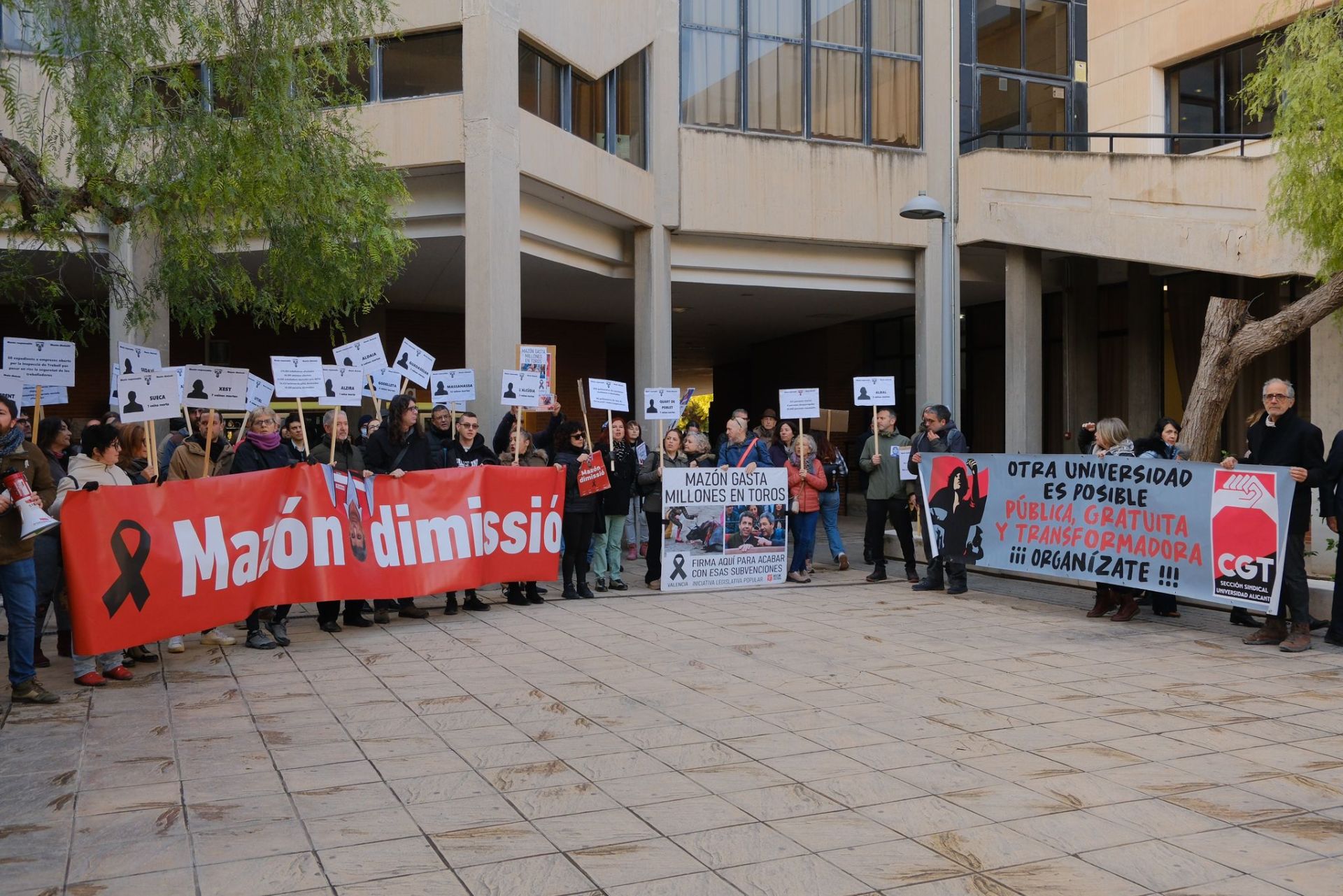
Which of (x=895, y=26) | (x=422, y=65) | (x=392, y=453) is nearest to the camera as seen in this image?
(x=392, y=453)

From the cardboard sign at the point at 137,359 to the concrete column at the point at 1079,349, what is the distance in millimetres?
18540

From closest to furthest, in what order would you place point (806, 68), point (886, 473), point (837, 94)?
point (886, 473), point (806, 68), point (837, 94)

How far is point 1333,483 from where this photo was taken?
894 centimetres

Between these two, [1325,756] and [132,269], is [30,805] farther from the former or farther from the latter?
[132,269]

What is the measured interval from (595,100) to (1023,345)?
924cm

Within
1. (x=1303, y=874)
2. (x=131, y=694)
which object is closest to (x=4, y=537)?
(x=131, y=694)

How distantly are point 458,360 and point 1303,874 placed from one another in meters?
24.8

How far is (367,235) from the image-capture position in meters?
11.8

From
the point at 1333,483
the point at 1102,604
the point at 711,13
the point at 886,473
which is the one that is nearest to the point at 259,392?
the point at 886,473

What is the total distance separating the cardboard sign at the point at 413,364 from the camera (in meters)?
12.2

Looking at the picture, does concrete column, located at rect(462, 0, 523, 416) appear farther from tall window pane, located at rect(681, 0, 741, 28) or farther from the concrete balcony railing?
the concrete balcony railing

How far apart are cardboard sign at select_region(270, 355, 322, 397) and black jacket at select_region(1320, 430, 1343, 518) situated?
28.9 ft

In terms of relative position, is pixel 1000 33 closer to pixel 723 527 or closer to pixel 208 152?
pixel 723 527

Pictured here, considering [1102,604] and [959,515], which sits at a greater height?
[959,515]
